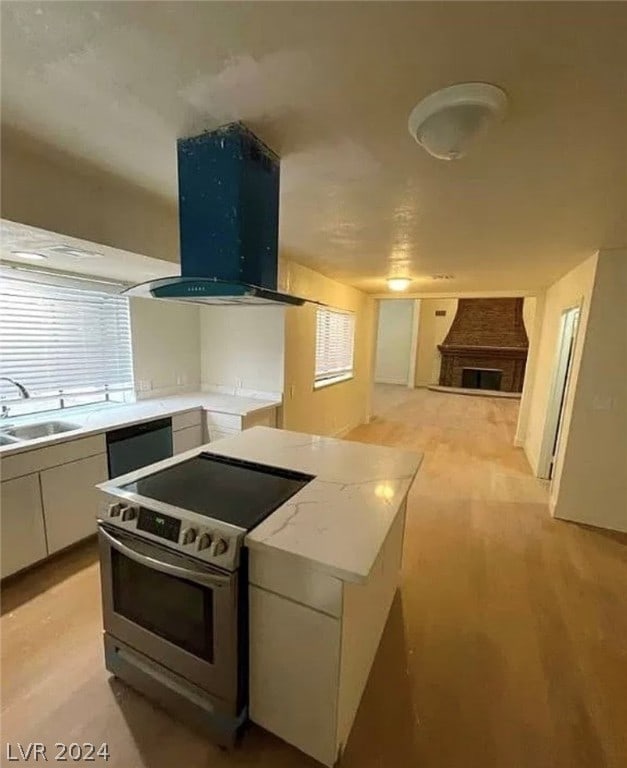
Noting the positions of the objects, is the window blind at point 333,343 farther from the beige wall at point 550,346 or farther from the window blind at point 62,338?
the beige wall at point 550,346

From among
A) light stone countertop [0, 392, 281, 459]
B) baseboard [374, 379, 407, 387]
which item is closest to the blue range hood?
light stone countertop [0, 392, 281, 459]

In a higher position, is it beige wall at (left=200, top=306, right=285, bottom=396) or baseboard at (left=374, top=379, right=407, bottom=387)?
beige wall at (left=200, top=306, right=285, bottom=396)

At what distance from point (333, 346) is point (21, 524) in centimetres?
391

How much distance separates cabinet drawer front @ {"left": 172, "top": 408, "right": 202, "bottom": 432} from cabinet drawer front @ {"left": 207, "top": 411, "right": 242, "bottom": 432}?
0.32 ft

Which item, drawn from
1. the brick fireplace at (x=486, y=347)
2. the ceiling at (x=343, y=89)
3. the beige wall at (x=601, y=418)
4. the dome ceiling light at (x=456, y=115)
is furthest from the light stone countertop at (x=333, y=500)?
the brick fireplace at (x=486, y=347)

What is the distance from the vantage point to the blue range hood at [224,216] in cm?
141

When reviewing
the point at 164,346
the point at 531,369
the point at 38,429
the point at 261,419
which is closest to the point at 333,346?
the point at 261,419

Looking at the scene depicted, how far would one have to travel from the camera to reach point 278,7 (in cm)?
82

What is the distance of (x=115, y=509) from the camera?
1.45 metres

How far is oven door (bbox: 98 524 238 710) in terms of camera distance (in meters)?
1.28

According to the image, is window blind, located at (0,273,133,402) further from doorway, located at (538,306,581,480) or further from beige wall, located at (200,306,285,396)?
doorway, located at (538,306,581,480)

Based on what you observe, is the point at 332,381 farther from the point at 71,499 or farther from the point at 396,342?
the point at 396,342

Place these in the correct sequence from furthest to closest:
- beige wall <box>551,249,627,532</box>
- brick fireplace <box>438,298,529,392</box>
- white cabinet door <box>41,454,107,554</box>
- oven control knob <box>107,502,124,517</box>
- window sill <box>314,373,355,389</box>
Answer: brick fireplace <box>438,298,529,392</box> → window sill <box>314,373,355,389</box> → beige wall <box>551,249,627,532</box> → white cabinet door <box>41,454,107,554</box> → oven control knob <box>107,502,124,517</box>

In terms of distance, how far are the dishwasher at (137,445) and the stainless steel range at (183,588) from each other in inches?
47.4
